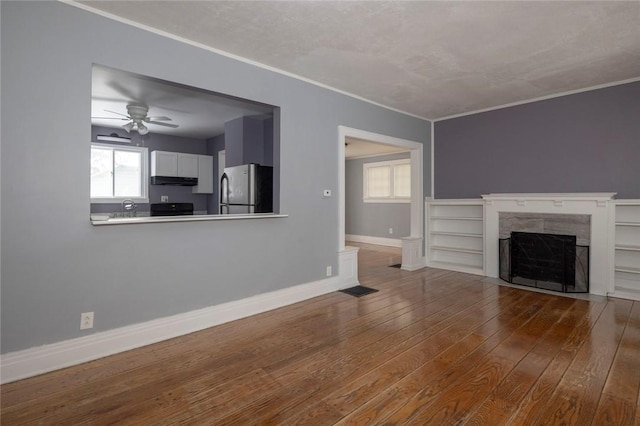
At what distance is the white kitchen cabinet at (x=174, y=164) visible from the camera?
6.51m

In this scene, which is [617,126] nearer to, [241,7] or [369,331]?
[369,331]

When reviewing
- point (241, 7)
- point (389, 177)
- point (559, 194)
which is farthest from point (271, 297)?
point (389, 177)

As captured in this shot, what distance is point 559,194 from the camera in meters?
4.46

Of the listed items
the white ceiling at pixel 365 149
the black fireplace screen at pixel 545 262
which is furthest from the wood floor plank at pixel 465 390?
the white ceiling at pixel 365 149

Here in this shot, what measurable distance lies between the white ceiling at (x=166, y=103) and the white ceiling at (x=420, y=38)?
582mm

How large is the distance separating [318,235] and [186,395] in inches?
94.6

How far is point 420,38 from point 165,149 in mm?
5870

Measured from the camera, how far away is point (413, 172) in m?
5.82

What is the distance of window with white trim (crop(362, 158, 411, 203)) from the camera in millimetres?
8258

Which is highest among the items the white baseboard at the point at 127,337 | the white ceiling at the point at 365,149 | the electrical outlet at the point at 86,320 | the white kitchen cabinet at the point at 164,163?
the white ceiling at the point at 365,149

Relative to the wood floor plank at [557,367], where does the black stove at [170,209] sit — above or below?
above

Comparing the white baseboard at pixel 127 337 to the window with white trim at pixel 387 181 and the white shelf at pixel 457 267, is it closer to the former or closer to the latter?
the white shelf at pixel 457 267

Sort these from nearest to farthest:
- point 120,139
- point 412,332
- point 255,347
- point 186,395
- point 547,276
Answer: point 186,395 → point 255,347 → point 412,332 → point 547,276 → point 120,139

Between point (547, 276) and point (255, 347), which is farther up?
point (547, 276)
